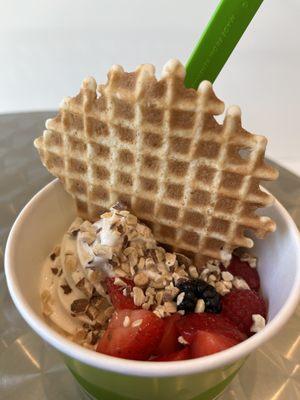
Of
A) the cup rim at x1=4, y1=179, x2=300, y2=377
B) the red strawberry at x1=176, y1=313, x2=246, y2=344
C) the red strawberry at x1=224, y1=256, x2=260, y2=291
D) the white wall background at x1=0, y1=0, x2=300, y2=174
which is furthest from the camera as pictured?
the white wall background at x1=0, y1=0, x2=300, y2=174

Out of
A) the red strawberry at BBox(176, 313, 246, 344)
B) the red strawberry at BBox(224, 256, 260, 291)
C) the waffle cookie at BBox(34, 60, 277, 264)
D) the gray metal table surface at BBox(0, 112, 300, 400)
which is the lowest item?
the gray metal table surface at BBox(0, 112, 300, 400)

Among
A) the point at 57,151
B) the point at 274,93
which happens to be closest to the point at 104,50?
the point at 274,93

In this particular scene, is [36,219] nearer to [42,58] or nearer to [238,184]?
[238,184]

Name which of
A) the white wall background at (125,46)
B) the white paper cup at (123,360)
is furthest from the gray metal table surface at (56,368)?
the white wall background at (125,46)

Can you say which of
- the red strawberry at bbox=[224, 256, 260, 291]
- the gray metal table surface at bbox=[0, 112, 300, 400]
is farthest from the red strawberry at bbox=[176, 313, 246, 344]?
the gray metal table surface at bbox=[0, 112, 300, 400]

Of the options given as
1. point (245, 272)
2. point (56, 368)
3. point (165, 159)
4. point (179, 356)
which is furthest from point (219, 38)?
point (56, 368)

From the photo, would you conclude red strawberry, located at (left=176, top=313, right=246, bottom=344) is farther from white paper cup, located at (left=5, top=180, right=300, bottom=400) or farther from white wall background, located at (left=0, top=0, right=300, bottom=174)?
white wall background, located at (left=0, top=0, right=300, bottom=174)
